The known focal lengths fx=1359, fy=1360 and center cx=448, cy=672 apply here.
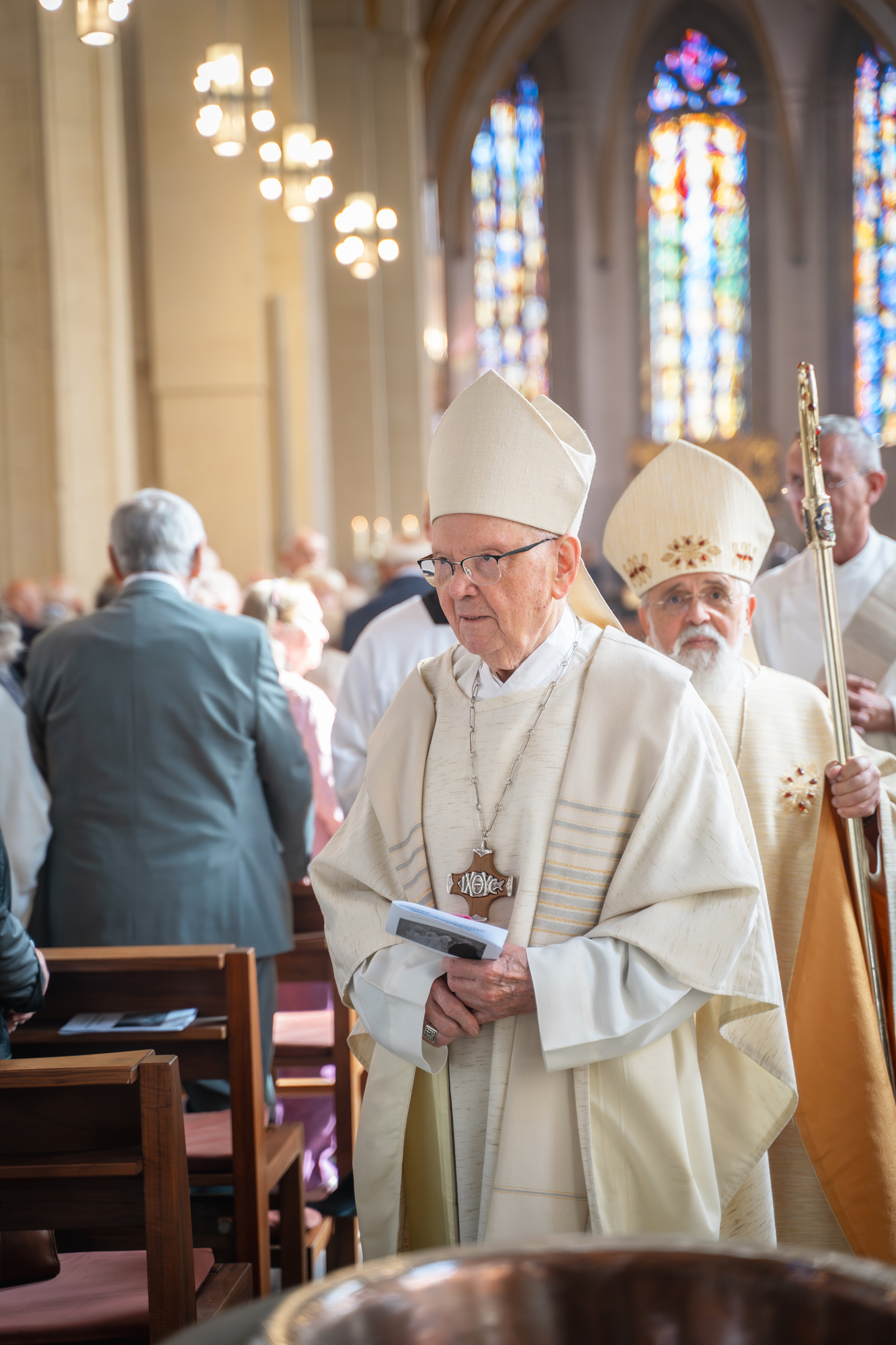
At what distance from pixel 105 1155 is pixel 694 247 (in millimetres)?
23729

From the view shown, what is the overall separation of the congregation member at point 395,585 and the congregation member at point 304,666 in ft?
3.01

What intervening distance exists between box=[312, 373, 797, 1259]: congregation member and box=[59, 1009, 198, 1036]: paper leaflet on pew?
543mm

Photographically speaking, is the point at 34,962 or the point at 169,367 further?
the point at 169,367

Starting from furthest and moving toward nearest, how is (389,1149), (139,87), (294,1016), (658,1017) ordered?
(139,87) < (294,1016) < (389,1149) < (658,1017)

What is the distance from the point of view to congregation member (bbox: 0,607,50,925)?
10.8ft

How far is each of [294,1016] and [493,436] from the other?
2.49 meters

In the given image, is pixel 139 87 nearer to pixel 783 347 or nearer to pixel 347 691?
pixel 347 691

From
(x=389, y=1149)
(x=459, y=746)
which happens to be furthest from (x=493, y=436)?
(x=389, y=1149)

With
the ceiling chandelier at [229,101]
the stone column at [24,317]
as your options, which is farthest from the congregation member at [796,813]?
the ceiling chandelier at [229,101]

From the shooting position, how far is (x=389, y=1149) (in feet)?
6.77

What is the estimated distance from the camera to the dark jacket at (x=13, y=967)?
2277 millimetres

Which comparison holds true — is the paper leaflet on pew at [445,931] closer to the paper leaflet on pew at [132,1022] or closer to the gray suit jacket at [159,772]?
the paper leaflet on pew at [132,1022]

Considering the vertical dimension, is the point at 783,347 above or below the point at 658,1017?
above

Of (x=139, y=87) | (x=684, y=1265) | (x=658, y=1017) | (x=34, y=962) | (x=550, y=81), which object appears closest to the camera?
(x=684, y=1265)
